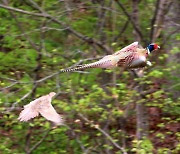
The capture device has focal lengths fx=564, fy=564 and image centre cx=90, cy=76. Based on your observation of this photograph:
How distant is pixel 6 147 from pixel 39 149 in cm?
41

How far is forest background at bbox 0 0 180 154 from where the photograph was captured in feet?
21.5

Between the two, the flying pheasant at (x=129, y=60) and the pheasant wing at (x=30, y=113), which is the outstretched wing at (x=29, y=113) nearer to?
the pheasant wing at (x=30, y=113)

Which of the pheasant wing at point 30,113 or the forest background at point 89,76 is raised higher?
the forest background at point 89,76

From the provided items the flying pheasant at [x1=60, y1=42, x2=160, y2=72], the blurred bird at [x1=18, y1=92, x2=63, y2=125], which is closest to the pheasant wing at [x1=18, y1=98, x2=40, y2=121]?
the blurred bird at [x1=18, y1=92, x2=63, y2=125]

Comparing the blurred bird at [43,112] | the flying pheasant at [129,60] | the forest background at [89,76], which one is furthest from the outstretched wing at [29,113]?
the forest background at [89,76]

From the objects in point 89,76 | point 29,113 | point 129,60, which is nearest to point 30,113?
point 29,113

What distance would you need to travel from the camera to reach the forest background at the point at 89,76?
21.5 feet

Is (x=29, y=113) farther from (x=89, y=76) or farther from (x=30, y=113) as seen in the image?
(x=89, y=76)

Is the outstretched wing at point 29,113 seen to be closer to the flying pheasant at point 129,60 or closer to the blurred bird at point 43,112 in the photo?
the blurred bird at point 43,112

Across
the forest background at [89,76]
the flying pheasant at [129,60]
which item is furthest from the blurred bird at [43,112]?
the forest background at [89,76]

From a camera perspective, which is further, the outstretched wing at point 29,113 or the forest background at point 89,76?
the forest background at point 89,76

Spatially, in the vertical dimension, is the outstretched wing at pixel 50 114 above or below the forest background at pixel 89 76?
below

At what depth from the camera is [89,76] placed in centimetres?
677

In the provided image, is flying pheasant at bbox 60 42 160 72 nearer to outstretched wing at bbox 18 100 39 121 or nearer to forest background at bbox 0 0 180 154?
outstretched wing at bbox 18 100 39 121
